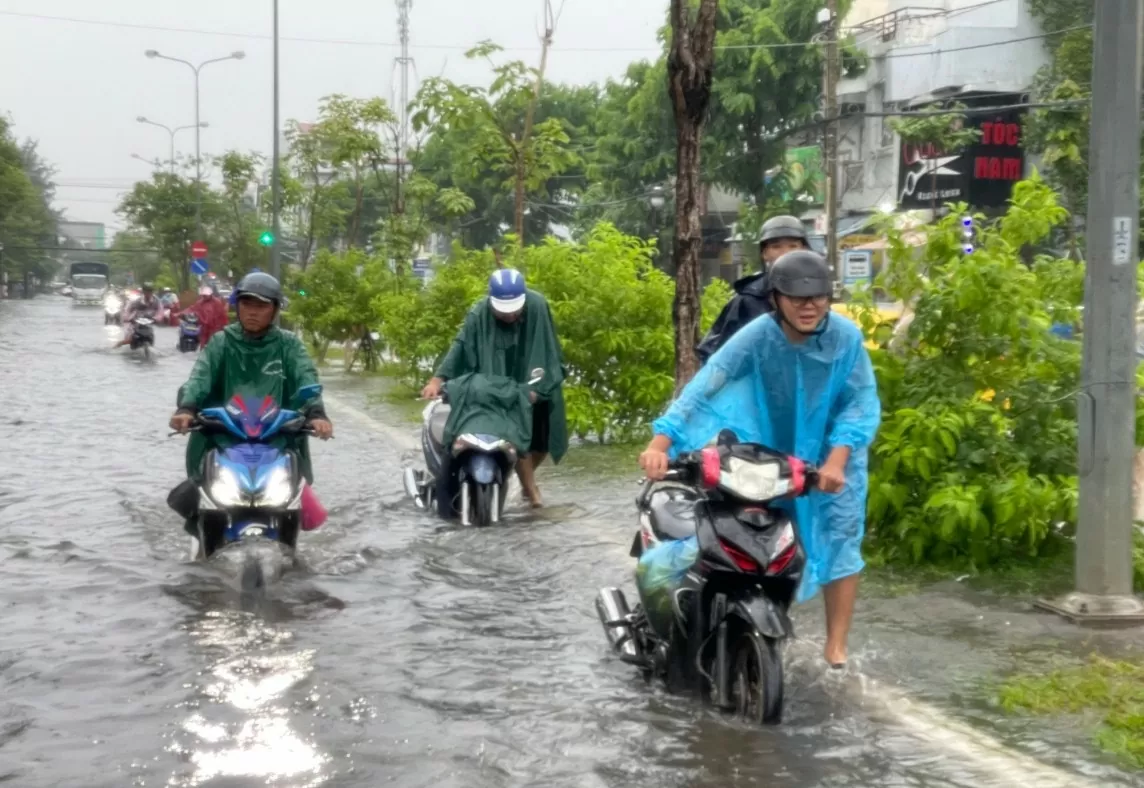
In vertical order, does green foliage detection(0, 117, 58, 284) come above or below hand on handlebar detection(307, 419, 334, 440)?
above

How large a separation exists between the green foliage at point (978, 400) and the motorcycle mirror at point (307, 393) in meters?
2.74

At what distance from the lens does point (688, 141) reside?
1173 cm

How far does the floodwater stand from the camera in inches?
196

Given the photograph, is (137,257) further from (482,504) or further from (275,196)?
(482,504)

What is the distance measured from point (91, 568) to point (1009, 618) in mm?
4690

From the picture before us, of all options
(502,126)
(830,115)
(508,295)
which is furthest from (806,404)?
(830,115)

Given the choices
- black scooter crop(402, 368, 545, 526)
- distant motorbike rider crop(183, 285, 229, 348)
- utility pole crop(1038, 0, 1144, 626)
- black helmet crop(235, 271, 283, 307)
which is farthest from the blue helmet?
distant motorbike rider crop(183, 285, 229, 348)

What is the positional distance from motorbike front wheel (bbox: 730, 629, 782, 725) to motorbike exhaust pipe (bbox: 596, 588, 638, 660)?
66cm

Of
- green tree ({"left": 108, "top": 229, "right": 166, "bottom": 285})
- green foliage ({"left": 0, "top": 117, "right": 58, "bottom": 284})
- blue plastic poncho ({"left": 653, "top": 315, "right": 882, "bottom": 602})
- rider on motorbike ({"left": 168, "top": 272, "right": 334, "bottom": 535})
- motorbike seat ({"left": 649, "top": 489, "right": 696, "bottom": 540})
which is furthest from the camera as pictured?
green tree ({"left": 108, "top": 229, "right": 166, "bottom": 285})

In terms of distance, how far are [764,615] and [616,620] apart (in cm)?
110

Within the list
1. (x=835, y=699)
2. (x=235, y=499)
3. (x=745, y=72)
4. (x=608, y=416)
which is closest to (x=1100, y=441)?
(x=835, y=699)

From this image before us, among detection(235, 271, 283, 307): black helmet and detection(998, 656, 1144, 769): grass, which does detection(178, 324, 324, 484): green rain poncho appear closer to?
detection(235, 271, 283, 307): black helmet

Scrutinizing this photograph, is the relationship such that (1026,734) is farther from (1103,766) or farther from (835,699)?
(835,699)

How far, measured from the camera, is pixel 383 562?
8.77 meters
